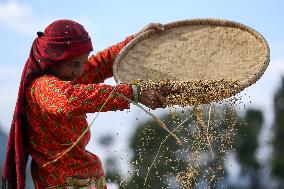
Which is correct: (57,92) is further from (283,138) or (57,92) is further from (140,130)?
(283,138)

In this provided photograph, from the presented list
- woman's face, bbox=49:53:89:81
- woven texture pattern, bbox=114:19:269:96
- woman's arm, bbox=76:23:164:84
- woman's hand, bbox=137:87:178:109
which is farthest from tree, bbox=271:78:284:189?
woman's hand, bbox=137:87:178:109

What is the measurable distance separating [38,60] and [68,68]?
0.59 feet

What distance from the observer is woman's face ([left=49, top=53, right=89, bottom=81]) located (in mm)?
5008

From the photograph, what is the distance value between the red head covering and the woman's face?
0.04 m

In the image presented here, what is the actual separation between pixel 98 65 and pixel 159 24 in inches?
19.8

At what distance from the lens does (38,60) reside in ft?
16.5

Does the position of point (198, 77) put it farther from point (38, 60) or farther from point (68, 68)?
point (38, 60)

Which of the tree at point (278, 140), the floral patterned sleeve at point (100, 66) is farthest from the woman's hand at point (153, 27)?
the tree at point (278, 140)

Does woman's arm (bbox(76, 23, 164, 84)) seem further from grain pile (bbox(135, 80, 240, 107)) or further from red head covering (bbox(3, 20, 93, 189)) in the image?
grain pile (bbox(135, 80, 240, 107))

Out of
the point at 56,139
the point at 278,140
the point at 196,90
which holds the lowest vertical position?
the point at 278,140

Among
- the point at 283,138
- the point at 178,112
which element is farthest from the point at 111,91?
the point at 283,138

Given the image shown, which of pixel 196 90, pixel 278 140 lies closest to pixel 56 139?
pixel 196 90

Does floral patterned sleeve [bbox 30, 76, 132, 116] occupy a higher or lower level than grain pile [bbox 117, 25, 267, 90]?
higher

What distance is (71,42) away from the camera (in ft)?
16.4
